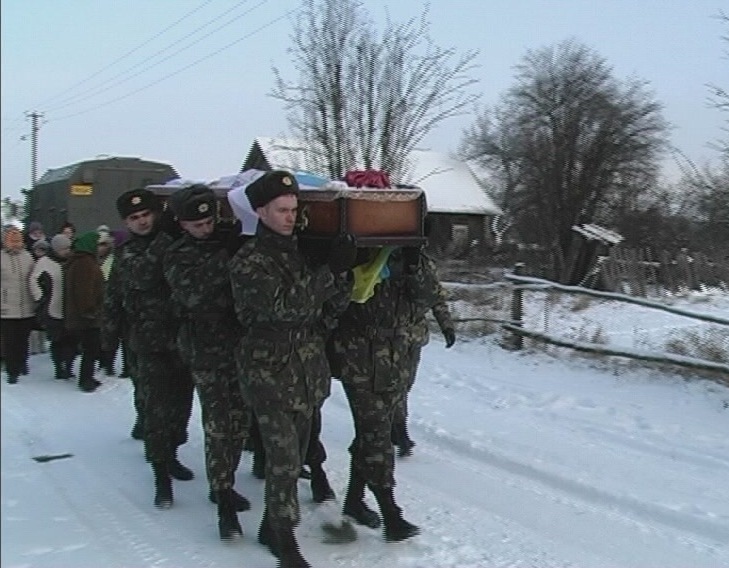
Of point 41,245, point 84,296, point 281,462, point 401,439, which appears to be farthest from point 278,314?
point 41,245

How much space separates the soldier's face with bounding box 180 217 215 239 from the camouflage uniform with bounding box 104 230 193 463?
51 cm

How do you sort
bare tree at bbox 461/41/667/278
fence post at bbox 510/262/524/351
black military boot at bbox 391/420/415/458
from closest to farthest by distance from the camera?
black military boot at bbox 391/420/415/458 < fence post at bbox 510/262/524/351 < bare tree at bbox 461/41/667/278

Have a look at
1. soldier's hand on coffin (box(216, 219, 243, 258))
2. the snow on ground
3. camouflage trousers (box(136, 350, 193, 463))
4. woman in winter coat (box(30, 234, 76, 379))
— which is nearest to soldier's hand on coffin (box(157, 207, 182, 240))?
soldier's hand on coffin (box(216, 219, 243, 258))

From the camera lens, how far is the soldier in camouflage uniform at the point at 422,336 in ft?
15.2

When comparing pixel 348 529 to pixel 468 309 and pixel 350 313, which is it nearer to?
pixel 350 313

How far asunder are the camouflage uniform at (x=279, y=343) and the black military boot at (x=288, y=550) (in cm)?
4

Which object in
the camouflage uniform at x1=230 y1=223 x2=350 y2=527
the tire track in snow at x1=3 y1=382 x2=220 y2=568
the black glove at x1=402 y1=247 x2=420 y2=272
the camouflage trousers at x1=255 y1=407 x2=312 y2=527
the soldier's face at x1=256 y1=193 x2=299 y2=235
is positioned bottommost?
the tire track in snow at x1=3 y1=382 x2=220 y2=568

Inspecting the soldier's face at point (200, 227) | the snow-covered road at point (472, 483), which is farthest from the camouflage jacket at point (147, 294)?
the snow-covered road at point (472, 483)

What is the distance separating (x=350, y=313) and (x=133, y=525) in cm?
166

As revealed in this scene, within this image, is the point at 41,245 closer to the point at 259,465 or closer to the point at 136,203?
the point at 136,203

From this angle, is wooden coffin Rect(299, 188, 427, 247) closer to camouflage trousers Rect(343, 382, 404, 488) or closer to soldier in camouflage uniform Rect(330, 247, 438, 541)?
soldier in camouflage uniform Rect(330, 247, 438, 541)

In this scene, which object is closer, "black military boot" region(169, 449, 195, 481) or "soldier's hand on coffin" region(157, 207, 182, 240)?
"soldier's hand on coffin" region(157, 207, 182, 240)

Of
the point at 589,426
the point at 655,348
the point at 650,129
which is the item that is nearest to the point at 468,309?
the point at 655,348

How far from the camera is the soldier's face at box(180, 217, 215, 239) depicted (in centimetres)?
441
